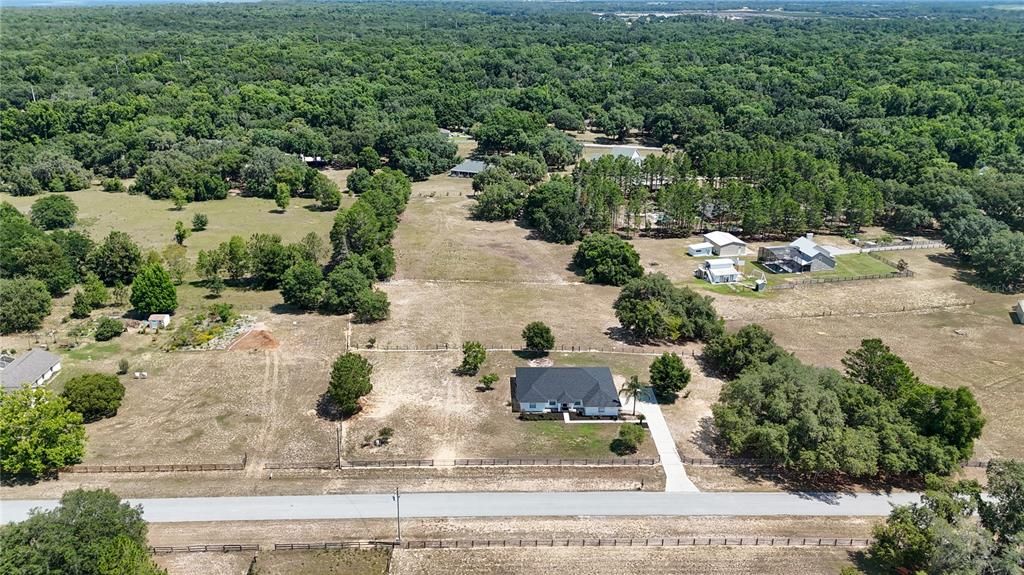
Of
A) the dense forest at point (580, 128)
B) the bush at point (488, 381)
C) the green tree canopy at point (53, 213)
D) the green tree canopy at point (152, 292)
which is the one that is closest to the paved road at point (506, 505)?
the bush at point (488, 381)

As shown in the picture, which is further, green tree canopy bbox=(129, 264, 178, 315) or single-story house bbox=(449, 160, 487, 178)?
single-story house bbox=(449, 160, 487, 178)

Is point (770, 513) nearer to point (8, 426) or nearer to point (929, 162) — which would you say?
point (8, 426)

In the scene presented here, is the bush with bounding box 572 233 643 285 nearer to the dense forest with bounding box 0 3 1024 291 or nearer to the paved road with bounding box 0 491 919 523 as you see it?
the dense forest with bounding box 0 3 1024 291

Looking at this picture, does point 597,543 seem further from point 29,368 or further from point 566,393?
point 29,368

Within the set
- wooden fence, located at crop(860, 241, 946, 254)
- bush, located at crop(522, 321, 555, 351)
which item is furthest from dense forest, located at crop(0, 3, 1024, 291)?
bush, located at crop(522, 321, 555, 351)

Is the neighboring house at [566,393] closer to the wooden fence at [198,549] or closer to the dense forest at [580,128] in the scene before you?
the wooden fence at [198,549]

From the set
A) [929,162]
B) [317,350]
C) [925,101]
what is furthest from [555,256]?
[925,101]
